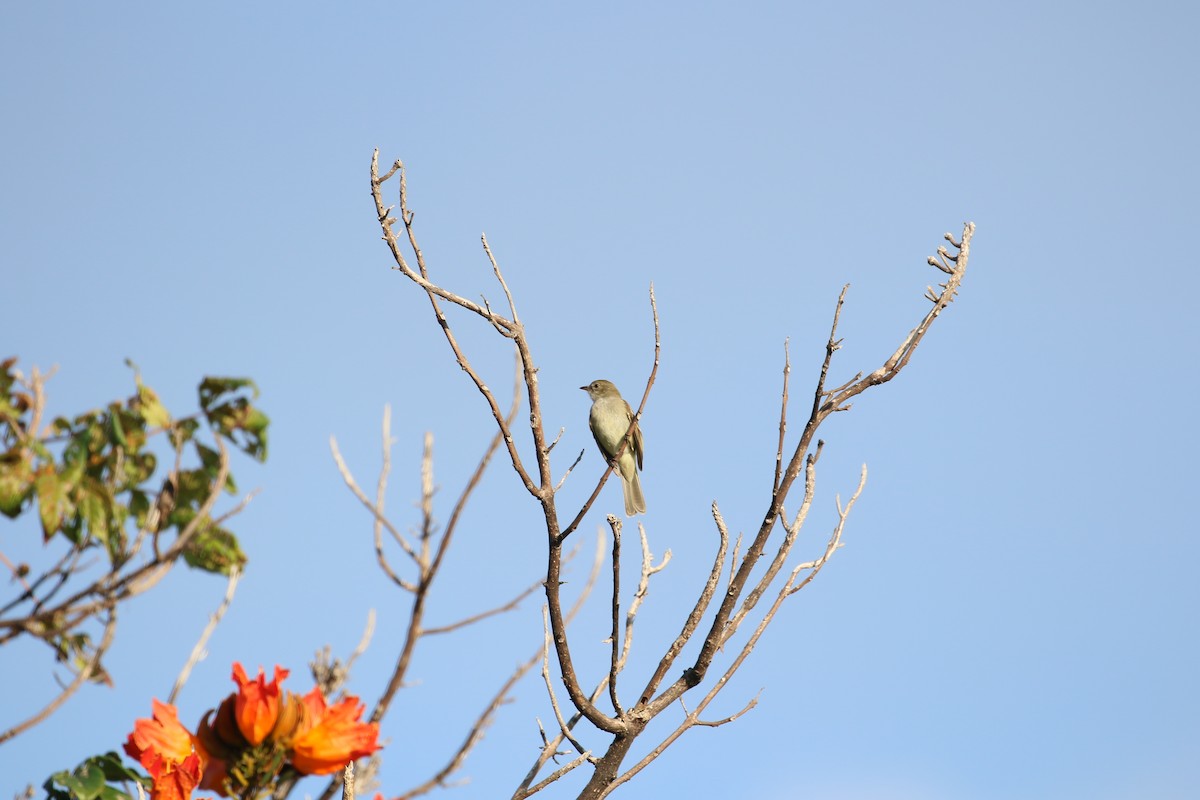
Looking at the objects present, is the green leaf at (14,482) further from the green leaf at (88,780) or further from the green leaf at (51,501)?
the green leaf at (88,780)

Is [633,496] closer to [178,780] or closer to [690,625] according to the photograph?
[690,625]

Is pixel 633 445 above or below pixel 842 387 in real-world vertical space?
above

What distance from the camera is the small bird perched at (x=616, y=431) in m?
10.6

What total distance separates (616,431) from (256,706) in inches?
371

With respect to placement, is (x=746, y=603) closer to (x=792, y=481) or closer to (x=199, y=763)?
(x=792, y=481)

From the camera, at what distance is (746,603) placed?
3244mm

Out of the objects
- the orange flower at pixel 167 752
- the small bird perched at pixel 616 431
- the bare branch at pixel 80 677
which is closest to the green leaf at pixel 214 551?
the bare branch at pixel 80 677

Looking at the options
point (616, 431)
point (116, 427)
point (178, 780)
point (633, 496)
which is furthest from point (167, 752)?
point (616, 431)

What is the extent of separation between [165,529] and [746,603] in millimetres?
2328

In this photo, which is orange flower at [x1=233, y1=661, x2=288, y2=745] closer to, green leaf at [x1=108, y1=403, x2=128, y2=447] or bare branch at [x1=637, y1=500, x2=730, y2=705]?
bare branch at [x1=637, y1=500, x2=730, y2=705]

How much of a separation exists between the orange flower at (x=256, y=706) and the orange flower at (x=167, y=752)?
10 cm

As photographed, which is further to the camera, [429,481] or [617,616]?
[429,481]

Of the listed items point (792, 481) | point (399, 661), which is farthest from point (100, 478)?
point (792, 481)

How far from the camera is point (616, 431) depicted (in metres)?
11.2
